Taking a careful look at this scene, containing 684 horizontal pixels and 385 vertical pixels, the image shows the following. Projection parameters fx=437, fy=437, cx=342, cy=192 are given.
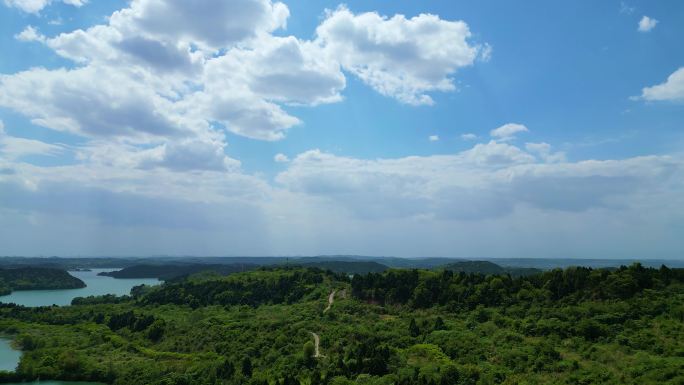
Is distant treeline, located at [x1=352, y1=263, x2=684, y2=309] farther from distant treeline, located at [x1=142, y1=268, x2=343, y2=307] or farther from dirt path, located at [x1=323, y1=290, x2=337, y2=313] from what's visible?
distant treeline, located at [x1=142, y1=268, x2=343, y2=307]

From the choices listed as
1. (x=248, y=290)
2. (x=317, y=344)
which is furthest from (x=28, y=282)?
(x=317, y=344)

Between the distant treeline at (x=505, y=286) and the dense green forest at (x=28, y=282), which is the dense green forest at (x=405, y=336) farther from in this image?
the dense green forest at (x=28, y=282)

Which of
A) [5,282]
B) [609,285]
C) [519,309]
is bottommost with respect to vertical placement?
[5,282]

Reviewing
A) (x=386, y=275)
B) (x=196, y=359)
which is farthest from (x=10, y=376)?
(x=386, y=275)

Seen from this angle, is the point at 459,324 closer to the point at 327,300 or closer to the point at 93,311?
the point at 327,300

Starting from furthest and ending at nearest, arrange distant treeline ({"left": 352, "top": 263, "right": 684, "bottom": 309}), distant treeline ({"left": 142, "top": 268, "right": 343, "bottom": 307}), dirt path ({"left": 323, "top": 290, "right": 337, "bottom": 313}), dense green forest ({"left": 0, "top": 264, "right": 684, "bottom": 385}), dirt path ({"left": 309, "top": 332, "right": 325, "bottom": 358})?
distant treeline ({"left": 142, "top": 268, "right": 343, "bottom": 307}), dirt path ({"left": 323, "top": 290, "right": 337, "bottom": 313}), distant treeline ({"left": 352, "top": 263, "right": 684, "bottom": 309}), dirt path ({"left": 309, "top": 332, "right": 325, "bottom": 358}), dense green forest ({"left": 0, "top": 264, "right": 684, "bottom": 385})

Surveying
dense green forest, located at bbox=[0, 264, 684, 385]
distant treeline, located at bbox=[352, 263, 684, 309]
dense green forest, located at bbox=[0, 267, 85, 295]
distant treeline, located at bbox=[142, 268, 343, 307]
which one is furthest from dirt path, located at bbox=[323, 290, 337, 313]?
dense green forest, located at bbox=[0, 267, 85, 295]
